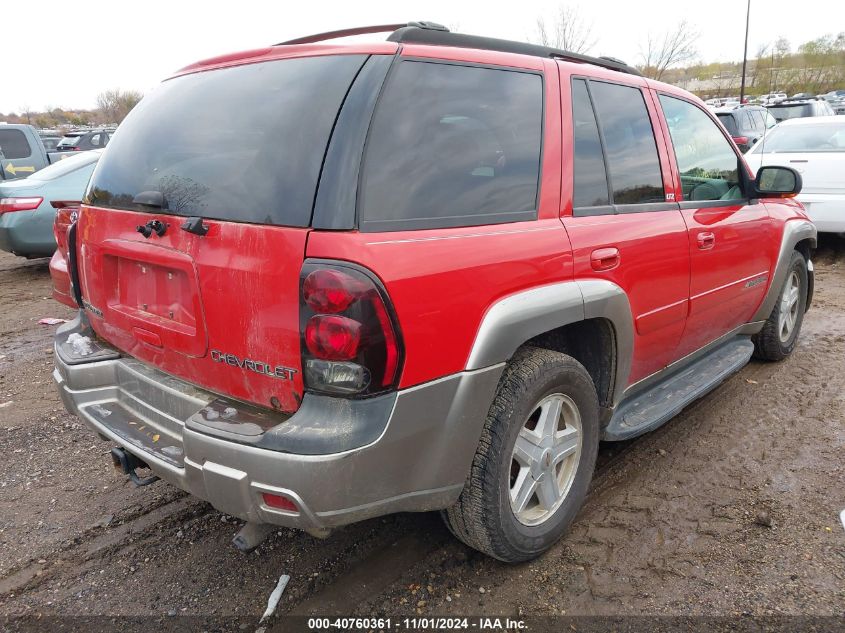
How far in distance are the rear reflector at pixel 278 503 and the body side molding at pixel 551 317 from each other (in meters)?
0.70

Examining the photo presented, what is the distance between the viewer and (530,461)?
7.82 feet

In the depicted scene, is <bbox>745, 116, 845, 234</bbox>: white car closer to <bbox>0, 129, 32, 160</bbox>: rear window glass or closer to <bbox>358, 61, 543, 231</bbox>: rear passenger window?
<bbox>358, 61, 543, 231</bbox>: rear passenger window

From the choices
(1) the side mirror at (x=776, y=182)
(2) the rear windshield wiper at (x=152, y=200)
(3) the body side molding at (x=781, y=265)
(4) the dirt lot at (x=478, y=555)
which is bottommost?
(4) the dirt lot at (x=478, y=555)

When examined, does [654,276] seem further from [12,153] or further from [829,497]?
[12,153]

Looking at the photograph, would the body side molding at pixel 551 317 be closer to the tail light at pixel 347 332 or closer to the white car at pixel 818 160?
the tail light at pixel 347 332

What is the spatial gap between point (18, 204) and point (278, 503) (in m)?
7.32

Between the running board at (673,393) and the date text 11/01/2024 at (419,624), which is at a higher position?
the running board at (673,393)

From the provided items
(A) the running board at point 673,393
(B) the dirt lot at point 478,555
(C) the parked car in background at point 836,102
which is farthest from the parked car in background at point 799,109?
(B) the dirt lot at point 478,555

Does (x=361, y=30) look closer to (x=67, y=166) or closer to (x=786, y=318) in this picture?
(x=786, y=318)

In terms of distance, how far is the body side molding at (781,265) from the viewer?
408cm

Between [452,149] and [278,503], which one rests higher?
[452,149]

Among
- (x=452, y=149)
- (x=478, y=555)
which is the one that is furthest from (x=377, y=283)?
(x=478, y=555)

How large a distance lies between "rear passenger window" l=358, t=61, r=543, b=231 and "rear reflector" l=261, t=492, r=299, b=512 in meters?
0.85

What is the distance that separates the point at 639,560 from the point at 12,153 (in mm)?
12978
